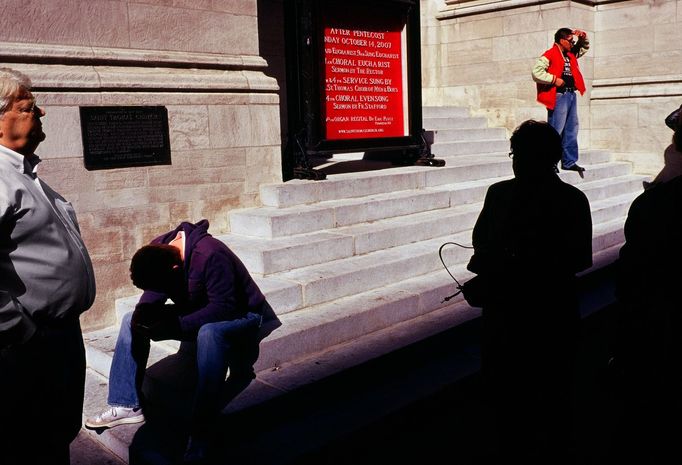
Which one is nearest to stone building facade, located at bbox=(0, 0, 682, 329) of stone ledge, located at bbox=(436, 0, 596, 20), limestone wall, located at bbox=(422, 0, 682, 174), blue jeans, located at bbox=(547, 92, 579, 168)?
blue jeans, located at bbox=(547, 92, 579, 168)

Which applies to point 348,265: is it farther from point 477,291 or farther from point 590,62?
point 590,62

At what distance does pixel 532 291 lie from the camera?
128 inches

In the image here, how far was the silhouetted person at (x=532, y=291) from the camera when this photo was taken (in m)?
3.18

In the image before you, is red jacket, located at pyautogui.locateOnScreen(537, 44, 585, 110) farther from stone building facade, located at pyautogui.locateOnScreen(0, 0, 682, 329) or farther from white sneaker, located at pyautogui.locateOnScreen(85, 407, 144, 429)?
white sneaker, located at pyautogui.locateOnScreen(85, 407, 144, 429)

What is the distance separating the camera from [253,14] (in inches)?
269

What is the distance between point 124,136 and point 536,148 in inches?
147

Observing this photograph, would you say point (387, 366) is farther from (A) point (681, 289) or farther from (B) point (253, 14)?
(B) point (253, 14)

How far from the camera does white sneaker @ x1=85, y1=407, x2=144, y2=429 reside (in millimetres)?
4164

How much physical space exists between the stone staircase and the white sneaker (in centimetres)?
5

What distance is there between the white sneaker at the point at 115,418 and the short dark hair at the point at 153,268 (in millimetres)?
907

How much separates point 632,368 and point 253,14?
5.27 metres

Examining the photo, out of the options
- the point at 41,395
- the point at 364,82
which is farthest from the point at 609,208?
the point at 41,395

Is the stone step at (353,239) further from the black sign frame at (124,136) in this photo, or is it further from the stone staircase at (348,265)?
the black sign frame at (124,136)

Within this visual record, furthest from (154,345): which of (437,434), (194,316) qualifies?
(437,434)
